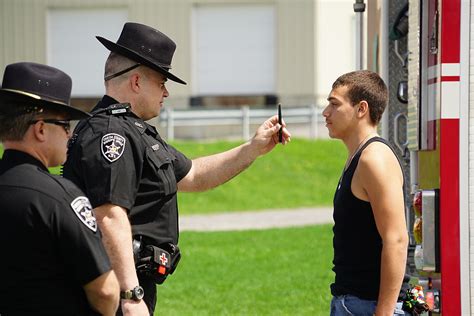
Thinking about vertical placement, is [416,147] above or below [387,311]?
above

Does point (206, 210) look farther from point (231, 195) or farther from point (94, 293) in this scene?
point (94, 293)

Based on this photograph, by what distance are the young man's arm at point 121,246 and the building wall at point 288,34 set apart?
23.0 meters

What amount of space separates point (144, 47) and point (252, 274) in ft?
21.8

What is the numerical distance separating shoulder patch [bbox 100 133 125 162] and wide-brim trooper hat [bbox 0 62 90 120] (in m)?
0.58

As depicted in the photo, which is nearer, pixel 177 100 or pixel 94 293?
pixel 94 293

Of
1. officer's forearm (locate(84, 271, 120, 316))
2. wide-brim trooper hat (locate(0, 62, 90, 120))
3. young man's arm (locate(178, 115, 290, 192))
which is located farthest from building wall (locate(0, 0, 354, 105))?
officer's forearm (locate(84, 271, 120, 316))

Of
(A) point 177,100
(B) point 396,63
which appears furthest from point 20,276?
(A) point 177,100

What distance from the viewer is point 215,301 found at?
9516 millimetres

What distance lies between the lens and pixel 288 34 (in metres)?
27.4

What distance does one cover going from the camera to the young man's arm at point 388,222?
4.20 meters

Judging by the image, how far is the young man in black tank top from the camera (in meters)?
4.21

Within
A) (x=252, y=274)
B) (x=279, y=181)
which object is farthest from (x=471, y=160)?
(x=279, y=181)

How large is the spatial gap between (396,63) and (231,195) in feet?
41.8

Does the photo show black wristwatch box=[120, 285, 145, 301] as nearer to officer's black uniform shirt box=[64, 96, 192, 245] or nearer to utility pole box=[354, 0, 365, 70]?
officer's black uniform shirt box=[64, 96, 192, 245]
